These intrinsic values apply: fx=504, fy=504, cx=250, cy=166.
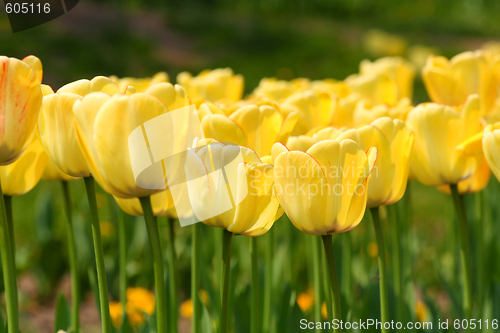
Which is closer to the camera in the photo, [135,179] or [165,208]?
[135,179]

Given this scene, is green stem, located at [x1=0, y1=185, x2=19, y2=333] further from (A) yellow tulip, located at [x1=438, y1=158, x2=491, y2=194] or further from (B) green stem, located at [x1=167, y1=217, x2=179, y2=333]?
(A) yellow tulip, located at [x1=438, y1=158, x2=491, y2=194]

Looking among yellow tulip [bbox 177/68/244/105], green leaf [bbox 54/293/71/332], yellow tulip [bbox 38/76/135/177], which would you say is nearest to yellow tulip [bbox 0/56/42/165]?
yellow tulip [bbox 38/76/135/177]

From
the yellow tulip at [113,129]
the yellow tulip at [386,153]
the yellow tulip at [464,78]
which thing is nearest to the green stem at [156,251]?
the yellow tulip at [113,129]

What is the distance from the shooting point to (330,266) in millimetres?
630

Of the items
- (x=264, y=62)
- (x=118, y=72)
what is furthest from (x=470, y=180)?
(x=264, y=62)

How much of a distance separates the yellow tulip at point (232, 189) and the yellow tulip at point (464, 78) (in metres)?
0.78

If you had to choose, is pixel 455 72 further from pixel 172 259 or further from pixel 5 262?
pixel 5 262

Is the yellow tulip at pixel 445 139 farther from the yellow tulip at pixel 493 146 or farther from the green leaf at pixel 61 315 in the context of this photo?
the green leaf at pixel 61 315

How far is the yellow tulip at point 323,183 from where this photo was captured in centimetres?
61

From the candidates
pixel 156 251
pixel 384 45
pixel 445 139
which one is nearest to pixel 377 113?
pixel 445 139

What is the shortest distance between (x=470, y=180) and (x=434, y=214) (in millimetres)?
2521

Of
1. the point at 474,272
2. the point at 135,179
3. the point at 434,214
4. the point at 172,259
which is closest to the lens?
the point at 135,179

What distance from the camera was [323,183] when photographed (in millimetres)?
621

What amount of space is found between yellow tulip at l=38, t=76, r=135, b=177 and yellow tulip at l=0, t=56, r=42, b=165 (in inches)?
0.9
